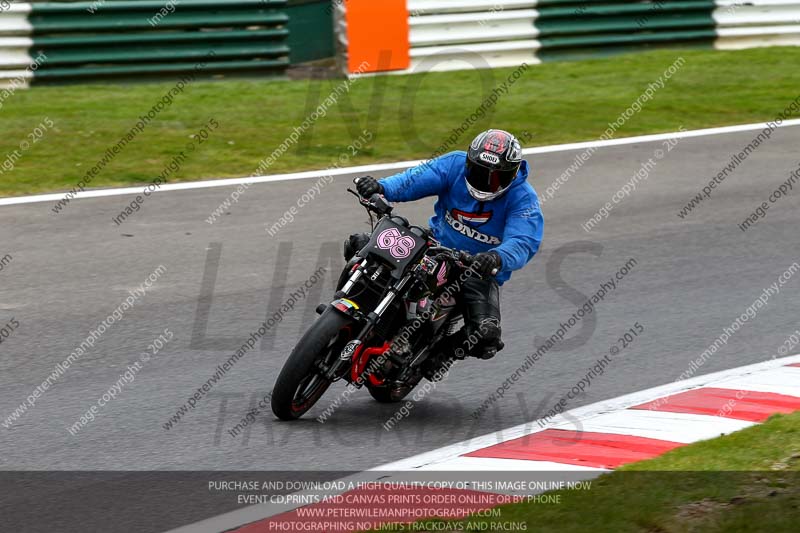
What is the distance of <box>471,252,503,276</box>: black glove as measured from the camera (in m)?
6.78

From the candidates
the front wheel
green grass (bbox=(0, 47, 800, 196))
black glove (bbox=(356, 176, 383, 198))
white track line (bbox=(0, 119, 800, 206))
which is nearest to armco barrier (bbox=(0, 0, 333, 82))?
green grass (bbox=(0, 47, 800, 196))

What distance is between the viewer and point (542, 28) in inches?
724

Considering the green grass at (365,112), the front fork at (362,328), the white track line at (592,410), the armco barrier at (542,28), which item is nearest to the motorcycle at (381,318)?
the front fork at (362,328)

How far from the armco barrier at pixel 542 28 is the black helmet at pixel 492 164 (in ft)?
33.1

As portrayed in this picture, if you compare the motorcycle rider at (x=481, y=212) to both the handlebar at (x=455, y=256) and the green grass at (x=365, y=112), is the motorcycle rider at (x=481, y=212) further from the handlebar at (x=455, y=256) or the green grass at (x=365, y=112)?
the green grass at (x=365, y=112)

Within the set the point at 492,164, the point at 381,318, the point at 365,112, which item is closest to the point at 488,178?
the point at 492,164

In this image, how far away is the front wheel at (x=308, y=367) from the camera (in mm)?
6719

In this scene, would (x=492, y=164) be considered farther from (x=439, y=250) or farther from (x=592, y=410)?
(x=592, y=410)

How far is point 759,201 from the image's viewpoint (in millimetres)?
12648

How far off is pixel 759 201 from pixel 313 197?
484 centimetres

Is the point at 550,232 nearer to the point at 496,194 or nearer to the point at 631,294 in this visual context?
the point at 631,294

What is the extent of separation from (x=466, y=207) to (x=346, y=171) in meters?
5.90

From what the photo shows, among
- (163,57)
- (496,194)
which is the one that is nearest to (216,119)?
(163,57)

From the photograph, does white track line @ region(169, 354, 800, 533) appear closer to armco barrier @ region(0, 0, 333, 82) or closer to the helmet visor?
the helmet visor
